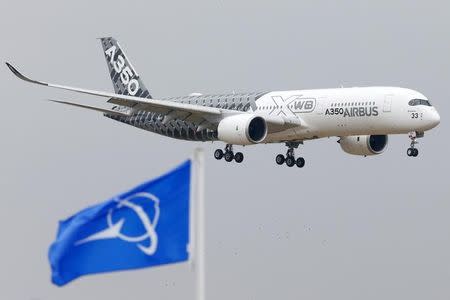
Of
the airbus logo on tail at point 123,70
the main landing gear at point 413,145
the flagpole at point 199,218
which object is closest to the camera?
the flagpole at point 199,218

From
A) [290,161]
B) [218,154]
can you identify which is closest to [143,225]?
[218,154]

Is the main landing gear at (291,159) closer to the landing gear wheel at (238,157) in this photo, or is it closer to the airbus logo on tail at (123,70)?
the landing gear wheel at (238,157)

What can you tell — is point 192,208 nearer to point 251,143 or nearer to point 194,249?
point 194,249

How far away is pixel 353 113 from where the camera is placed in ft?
281

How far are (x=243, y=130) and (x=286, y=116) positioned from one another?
4509 mm

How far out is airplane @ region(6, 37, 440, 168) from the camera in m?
84.8

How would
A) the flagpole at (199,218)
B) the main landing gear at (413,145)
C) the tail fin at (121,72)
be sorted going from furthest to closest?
the tail fin at (121,72) → the main landing gear at (413,145) → the flagpole at (199,218)

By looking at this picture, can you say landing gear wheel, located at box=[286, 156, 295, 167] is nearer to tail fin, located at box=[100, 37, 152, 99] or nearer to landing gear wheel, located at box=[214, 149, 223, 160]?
landing gear wheel, located at box=[214, 149, 223, 160]

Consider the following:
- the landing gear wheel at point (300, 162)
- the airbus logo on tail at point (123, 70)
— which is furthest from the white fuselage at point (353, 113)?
the airbus logo on tail at point (123, 70)

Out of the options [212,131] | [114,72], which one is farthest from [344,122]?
[114,72]

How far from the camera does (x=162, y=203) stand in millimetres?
27578

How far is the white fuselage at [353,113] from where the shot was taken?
84.4 m

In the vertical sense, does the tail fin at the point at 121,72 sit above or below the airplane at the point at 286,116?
above

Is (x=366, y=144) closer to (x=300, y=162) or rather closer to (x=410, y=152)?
(x=300, y=162)
